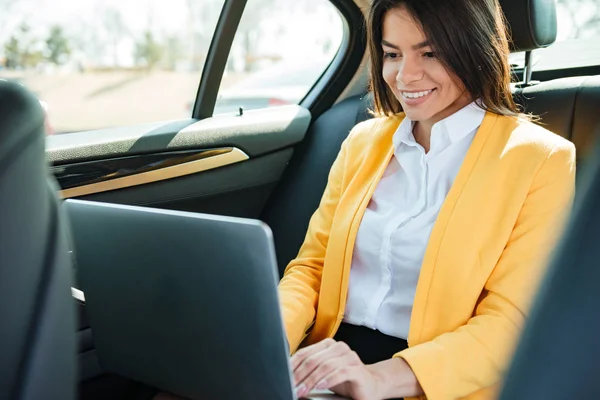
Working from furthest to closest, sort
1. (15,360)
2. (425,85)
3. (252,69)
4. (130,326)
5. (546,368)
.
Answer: (252,69) → (425,85) → (130,326) → (15,360) → (546,368)

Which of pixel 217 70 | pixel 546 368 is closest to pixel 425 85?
pixel 217 70

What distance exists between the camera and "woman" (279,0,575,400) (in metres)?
1.27

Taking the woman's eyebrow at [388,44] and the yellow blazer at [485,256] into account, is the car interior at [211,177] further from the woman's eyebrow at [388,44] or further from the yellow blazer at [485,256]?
the woman's eyebrow at [388,44]

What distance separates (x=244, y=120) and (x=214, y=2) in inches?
14.9

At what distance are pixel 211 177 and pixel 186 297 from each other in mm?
1157

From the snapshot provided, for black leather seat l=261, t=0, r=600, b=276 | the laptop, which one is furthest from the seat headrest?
the laptop

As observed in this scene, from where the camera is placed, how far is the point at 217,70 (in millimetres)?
2217

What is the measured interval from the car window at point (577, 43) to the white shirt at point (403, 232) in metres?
0.62

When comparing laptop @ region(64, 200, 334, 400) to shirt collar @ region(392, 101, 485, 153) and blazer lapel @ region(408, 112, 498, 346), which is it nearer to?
Result: blazer lapel @ region(408, 112, 498, 346)

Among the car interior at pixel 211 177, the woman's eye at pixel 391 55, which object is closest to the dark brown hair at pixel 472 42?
the woman's eye at pixel 391 55

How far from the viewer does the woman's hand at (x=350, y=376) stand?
1.21 metres

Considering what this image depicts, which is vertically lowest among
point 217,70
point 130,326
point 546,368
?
point 130,326

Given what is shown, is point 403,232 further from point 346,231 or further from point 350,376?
point 350,376

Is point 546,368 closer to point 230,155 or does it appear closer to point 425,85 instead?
point 425,85
